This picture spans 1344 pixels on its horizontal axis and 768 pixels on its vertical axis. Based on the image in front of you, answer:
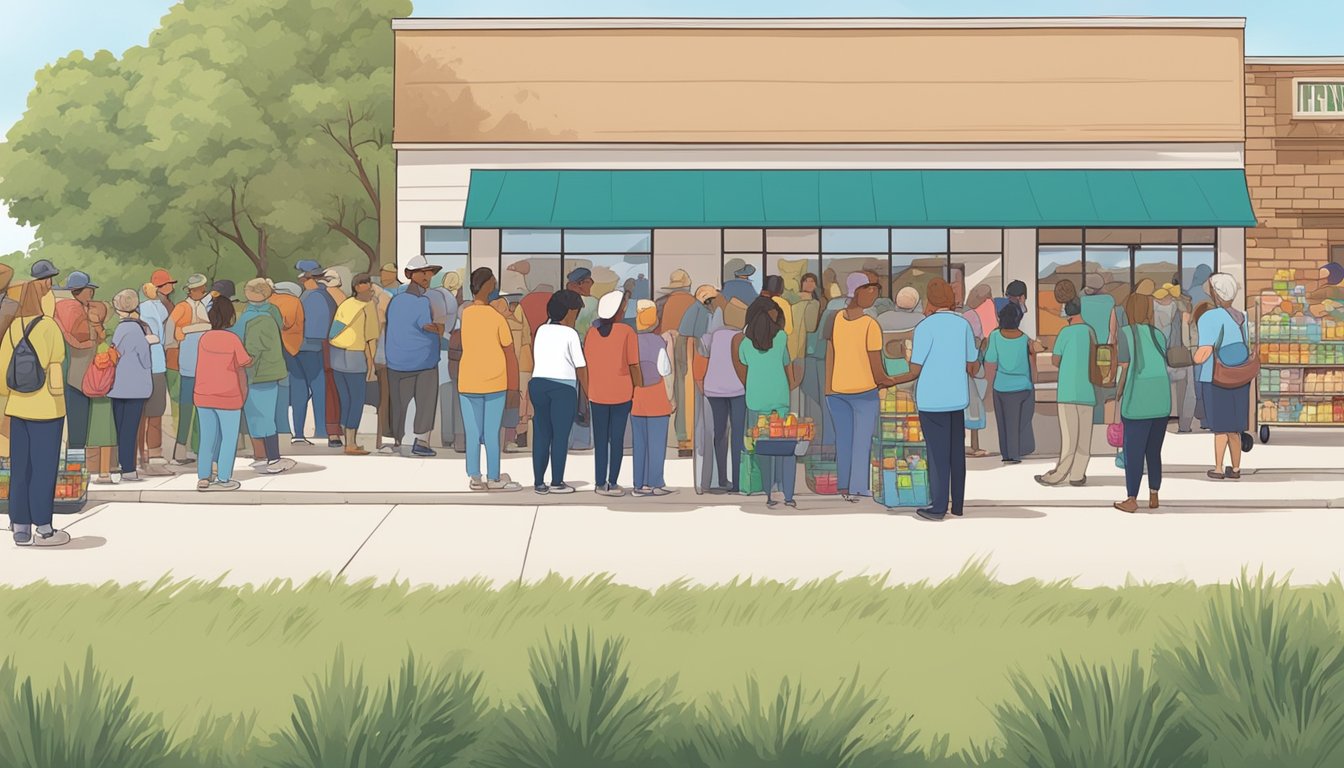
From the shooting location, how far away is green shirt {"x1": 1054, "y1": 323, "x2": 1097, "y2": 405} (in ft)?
46.4

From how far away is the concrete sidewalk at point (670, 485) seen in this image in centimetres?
1364

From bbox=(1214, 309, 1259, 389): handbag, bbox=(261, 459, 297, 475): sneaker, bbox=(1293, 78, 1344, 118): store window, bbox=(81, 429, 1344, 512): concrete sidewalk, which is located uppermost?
bbox=(1293, 78, 1344, 118): store window

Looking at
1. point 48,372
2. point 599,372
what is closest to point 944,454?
point 599,372

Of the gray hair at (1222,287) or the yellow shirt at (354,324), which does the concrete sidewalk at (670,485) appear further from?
the gray hair at (1222,287)

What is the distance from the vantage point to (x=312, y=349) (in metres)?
18.1

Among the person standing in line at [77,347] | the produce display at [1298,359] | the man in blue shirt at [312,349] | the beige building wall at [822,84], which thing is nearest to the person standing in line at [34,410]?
the person standing in line at [77,347]

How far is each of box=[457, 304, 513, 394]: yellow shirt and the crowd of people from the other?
18 millimetres

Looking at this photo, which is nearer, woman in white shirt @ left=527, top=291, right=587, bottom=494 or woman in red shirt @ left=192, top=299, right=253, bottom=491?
woman in white shirt @ left=527, top=291, right=587, bottom=494

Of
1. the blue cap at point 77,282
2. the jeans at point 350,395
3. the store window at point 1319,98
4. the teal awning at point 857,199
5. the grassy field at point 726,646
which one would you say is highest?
the store window at point 1319,98

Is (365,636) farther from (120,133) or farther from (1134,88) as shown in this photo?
(120,133)

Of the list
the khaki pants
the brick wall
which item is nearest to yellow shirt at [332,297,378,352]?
the khaki pants

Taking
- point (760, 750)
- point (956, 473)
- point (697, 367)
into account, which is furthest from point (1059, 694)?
point (697, 367)

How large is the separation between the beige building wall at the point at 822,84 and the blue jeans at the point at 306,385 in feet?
26.2

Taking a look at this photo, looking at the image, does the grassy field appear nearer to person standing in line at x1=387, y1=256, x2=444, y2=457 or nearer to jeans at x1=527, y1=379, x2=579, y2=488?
jeans at x1=527, y1=379, x2=579, y2=488
